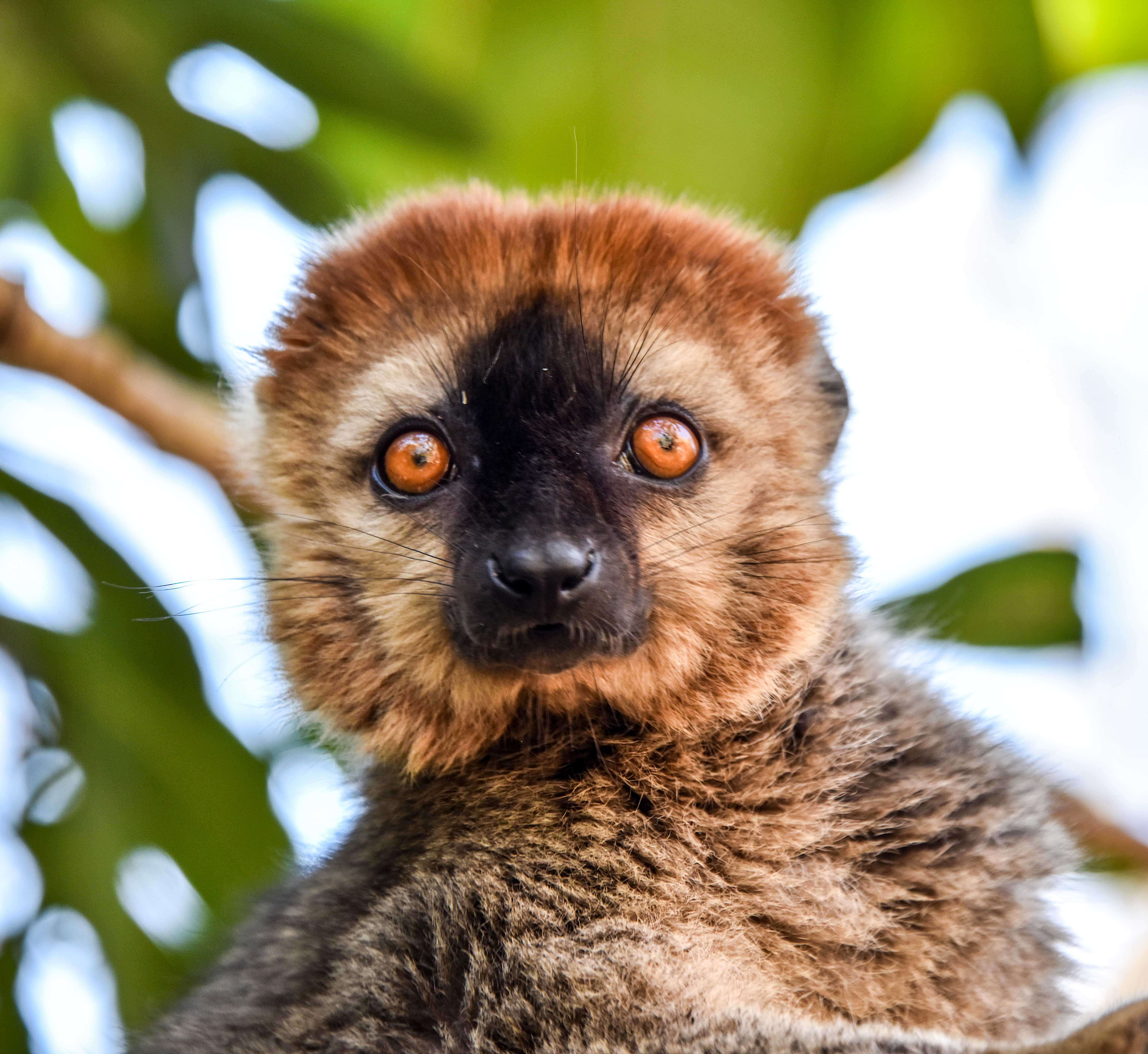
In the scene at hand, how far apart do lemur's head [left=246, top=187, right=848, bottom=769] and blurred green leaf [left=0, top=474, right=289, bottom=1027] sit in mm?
1097

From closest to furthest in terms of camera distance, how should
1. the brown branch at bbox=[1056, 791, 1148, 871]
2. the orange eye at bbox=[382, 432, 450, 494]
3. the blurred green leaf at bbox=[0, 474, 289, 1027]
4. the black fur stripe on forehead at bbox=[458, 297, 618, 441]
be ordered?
the black fur stripe on forehead at bbox=[458, 297, 618, 441] → the orange eye at bbox=[382, 432, 450, 494] → the brown branch at bbox=[1056, 791, 1148, 871] → the blurred green leaf at bbox=[0, 474, 289, 1027]

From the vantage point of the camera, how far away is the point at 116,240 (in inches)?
175

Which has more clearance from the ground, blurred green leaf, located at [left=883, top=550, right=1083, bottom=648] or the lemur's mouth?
blurred green leaf, located at [left=883, top=550, right=1083, bottom=648]

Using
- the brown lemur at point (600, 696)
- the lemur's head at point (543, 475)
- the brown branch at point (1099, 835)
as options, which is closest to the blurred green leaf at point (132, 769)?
the brown lemur at point (600, 696)

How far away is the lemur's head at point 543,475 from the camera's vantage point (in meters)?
2.66

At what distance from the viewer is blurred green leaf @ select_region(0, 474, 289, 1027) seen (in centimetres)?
387

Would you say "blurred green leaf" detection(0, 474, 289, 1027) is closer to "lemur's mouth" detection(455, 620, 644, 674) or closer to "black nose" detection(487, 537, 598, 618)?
"lemur's mouth" detection(455, 620, 644, 674)

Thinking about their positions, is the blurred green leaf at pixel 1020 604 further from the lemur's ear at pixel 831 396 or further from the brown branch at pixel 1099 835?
the lemur's ear at pixel 831 396

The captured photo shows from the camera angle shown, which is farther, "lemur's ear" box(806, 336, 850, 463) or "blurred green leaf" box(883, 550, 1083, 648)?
"blurred green leaf" box(883, 550, 1083, 648)

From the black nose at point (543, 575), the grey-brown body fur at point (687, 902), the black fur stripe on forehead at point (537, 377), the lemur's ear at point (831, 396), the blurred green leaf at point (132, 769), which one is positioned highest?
the lemur's ear at point (831, 396)

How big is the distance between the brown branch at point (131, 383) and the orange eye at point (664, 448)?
3.97 feet

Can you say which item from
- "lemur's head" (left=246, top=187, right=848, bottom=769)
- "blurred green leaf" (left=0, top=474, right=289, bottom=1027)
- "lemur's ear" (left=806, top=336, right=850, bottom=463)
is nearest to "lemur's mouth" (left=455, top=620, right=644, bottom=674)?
"lemur's head" (left=246, top=187, right=848, bottom=769)

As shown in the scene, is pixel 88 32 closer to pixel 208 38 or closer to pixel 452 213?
pixel 208 38

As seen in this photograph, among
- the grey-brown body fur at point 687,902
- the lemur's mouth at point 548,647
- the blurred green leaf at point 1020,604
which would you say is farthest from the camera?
the blurred green leaf at point 1020,604
